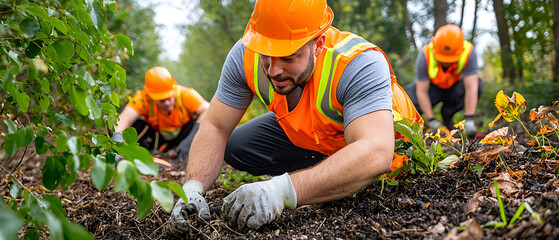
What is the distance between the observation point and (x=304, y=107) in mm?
2334

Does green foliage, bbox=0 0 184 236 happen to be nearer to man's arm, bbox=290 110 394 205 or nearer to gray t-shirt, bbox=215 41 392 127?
man's arm, bbox=290 110 394 205

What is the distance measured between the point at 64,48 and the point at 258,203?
1028 mm

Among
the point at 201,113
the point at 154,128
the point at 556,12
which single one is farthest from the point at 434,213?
the point at 556,12

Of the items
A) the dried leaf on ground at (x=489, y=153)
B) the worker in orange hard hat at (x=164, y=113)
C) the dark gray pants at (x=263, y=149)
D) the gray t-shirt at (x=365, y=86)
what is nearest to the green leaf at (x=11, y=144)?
the gray t-shirt at (x=365, y=86)

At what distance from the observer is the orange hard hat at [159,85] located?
16.6ft

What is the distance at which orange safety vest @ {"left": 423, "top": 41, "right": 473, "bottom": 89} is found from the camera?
5063 millimetres

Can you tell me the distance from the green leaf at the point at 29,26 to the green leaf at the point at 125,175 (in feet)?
2.17

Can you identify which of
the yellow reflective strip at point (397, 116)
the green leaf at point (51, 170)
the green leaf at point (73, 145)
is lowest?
the yellow reflective strip at point (397, 116)

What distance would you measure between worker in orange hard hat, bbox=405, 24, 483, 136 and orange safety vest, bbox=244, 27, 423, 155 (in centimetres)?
280

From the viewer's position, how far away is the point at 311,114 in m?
2.33

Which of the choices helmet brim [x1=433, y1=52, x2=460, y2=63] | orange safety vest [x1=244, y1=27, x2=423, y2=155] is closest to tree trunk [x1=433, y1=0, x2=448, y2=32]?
helmet brim [x1=433, y1=52, x2=460, y2=63]

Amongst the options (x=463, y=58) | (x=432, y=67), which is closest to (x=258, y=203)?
(x=432, y=67)

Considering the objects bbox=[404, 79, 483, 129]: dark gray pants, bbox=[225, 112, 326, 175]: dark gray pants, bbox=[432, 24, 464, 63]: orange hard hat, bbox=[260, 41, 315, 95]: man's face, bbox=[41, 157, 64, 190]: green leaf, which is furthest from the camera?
bbox=[404, 79, 483, 129]: dark gray pants

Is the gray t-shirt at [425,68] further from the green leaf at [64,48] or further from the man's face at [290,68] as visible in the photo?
the green leaf at [64,48]
